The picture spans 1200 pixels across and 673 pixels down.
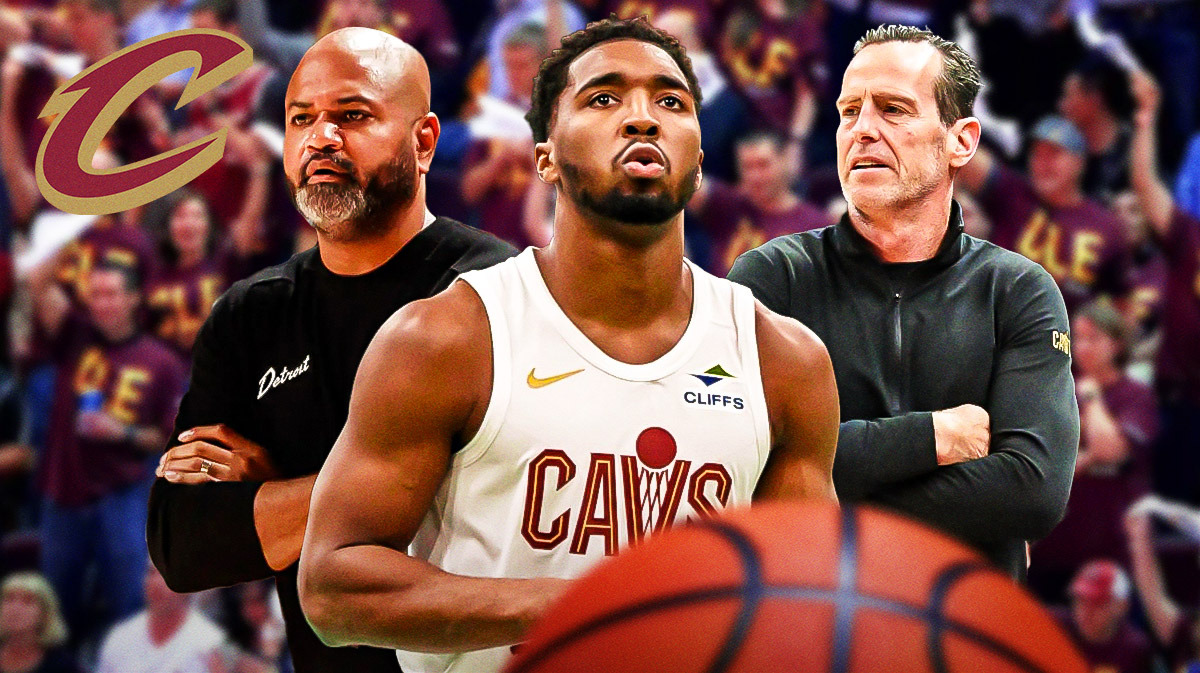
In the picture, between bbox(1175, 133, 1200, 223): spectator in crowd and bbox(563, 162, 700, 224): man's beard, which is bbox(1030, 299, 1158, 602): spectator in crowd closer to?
bbox(1175, 133, 1200, 223): spectator in crowd

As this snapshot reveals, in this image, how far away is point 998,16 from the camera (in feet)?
24.2

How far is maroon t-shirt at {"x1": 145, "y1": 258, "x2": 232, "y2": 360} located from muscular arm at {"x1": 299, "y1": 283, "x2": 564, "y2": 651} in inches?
189

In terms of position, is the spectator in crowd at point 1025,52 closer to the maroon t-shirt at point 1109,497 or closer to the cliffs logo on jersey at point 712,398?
the maroon t-shirt at point 1109,497

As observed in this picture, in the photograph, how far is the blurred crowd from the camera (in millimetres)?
6617

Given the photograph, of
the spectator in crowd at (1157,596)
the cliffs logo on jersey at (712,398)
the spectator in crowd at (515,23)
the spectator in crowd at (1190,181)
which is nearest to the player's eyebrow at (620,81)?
the cliffs logo on jersey at (712,398)

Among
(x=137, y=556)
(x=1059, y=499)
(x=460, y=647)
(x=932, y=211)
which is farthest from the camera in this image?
(x=137, y=556)

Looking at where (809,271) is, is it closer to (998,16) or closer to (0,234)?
(998,16)

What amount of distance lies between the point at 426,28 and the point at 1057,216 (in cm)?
319

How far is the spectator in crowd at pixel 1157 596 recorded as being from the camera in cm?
643

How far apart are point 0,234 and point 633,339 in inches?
223

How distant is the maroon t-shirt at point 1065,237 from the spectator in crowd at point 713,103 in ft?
3.97

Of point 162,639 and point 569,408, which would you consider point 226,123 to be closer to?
point 162,639

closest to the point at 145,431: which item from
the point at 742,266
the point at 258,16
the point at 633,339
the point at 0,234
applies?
the point at 0,234

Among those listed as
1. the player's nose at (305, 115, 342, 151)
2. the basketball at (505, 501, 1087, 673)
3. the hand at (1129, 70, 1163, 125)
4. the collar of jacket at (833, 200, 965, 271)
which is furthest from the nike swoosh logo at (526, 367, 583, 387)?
the hand at (1129, 70, 1163, 125)
